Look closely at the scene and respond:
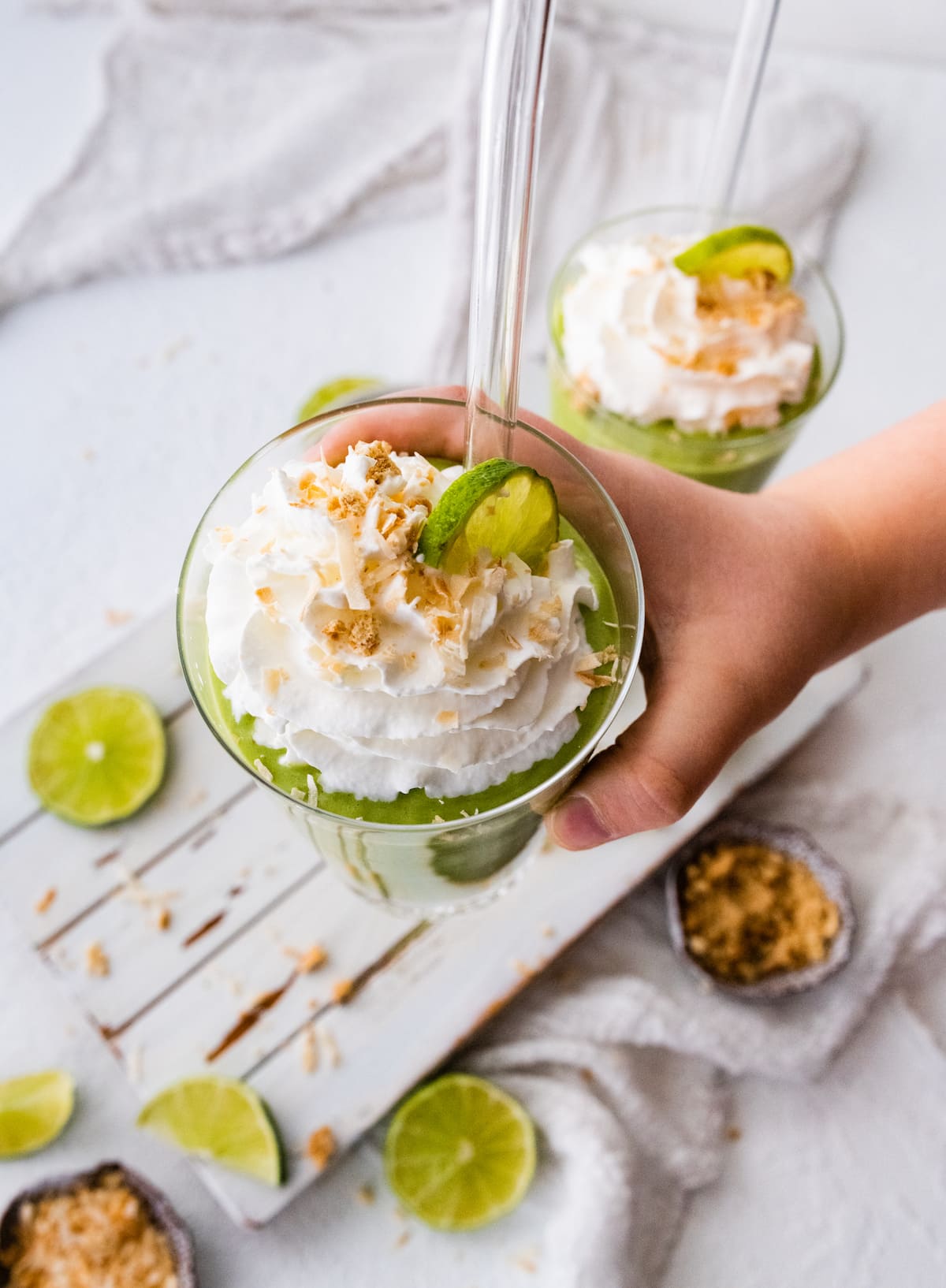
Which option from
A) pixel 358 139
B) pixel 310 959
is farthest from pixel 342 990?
pixel 358 139

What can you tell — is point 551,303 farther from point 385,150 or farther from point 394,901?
point 394,901

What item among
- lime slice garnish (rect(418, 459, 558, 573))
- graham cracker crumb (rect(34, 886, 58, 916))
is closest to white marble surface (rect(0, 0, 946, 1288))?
graham cracker crumb (rect(34, 886, 58, 916))

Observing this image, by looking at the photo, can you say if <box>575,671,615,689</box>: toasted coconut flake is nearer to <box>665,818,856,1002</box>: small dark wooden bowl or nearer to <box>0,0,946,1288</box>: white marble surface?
<box>665,818,856,1002</box>: small dark wooden bowl

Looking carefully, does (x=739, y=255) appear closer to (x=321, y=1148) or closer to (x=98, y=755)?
(x=98, y=755)

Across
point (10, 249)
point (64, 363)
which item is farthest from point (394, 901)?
point (10, 249)

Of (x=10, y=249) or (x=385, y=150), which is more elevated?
(x=10, y=249)

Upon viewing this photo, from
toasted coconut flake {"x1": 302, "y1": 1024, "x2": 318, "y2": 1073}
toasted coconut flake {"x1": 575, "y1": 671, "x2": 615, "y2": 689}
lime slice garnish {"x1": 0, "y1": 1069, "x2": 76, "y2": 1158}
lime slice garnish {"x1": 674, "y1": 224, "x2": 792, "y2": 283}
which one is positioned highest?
lime slice garnish {"x1": 674, "y1": 224, "x2": 792, "y2": 283}
